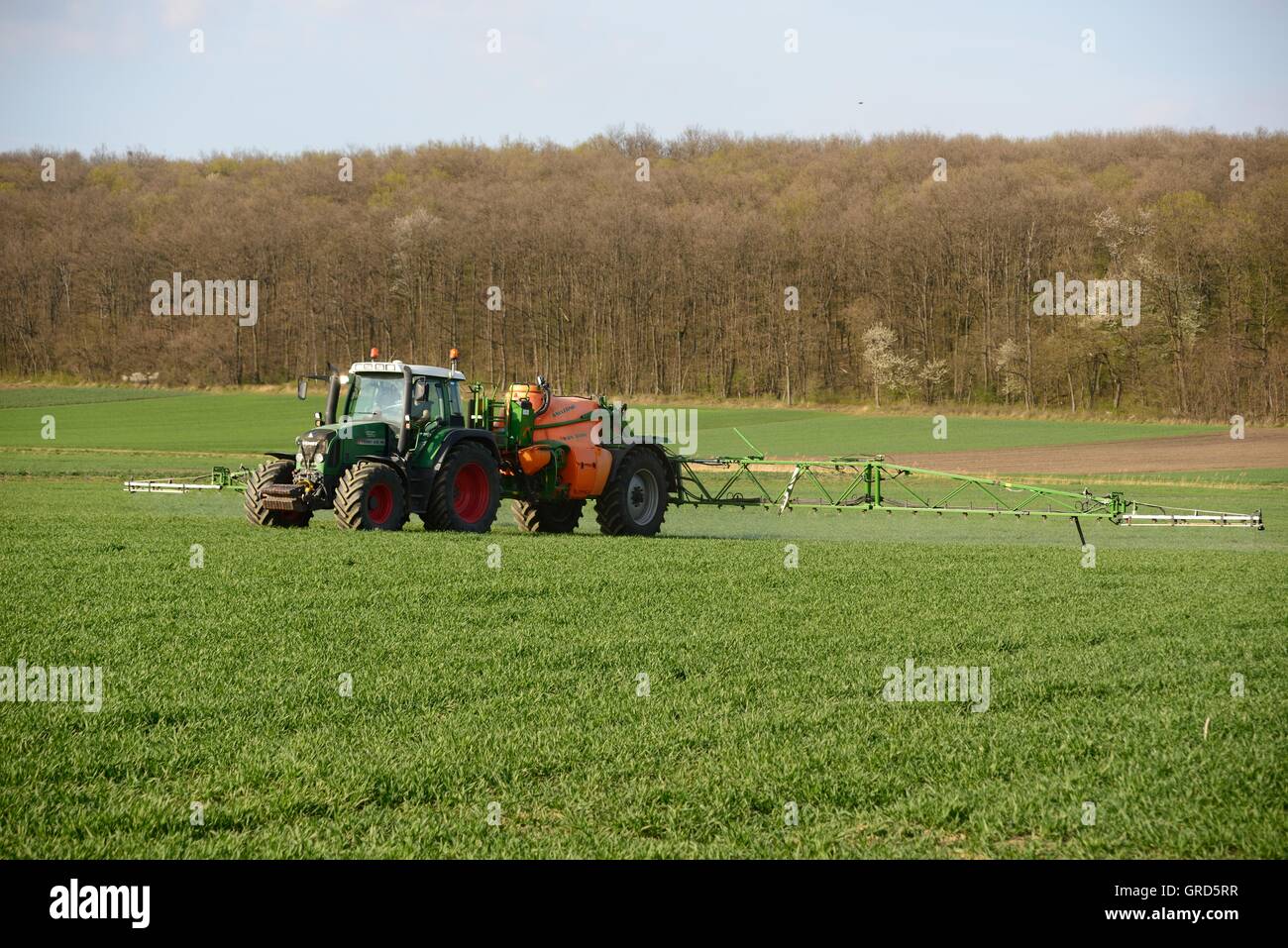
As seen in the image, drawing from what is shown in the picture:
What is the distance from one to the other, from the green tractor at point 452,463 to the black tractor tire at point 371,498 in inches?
0.8

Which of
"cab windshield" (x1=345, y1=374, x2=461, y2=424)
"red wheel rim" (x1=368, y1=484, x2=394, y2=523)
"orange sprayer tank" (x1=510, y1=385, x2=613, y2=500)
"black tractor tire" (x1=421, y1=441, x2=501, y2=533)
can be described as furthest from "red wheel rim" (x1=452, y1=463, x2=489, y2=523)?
"red wheel rim" (x1=368, y1=484, x2=394, y2=523)

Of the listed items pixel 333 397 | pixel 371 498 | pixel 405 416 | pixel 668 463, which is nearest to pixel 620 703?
pixel 371 498

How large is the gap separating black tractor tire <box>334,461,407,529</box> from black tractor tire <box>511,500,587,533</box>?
395 cm

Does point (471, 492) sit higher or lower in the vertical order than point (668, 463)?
lower

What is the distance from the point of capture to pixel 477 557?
14828mm

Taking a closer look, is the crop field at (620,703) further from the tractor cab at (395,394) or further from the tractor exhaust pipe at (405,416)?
the tractor cab at (395,394)

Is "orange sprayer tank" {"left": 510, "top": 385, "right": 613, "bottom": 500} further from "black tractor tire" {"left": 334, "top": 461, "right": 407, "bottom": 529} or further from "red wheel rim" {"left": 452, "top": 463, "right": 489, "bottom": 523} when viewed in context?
"black tractor tire" {"left": 334, "top": 461, "right": 407, "bottom": 529}

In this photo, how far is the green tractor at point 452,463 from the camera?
18.0m

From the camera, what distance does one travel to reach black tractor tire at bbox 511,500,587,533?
21922 millimetres

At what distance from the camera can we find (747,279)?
79500mm

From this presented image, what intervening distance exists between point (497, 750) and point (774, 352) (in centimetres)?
6952

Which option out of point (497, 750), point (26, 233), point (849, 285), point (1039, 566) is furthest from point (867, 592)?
point (26, 233)

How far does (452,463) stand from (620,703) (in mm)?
11298

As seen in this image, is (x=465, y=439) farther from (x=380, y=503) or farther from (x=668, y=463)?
(x=668, y=463)
